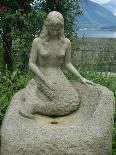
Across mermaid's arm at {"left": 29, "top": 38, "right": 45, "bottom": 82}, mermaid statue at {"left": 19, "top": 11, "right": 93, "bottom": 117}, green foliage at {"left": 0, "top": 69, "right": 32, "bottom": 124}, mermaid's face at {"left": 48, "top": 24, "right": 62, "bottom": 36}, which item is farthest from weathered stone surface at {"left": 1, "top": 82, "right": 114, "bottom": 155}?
green foliage at {"left": 0, "top": 69, "right": 32, "bottom": 124}

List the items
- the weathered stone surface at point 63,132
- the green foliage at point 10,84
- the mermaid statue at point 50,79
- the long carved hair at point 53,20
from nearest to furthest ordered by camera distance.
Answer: the weathered stone surface at point 63,132
the long carved hair at point 53,20
the mermaid statue at point 50,79
the green foliage at point 10,84

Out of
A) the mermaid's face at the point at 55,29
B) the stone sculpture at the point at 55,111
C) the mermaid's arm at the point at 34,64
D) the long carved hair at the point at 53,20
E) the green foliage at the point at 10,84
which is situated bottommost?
the green foliage at the point at 10,84

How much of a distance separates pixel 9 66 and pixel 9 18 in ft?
3.40

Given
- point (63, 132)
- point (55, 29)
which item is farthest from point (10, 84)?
point (63, 132)

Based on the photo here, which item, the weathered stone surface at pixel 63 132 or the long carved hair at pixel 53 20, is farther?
the long carved hair at pixel 53 20

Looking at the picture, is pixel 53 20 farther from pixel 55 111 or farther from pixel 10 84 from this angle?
pixel 10 84

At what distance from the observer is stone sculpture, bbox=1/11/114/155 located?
4895 mm

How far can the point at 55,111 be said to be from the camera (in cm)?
547

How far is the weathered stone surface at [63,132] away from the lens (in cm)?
486

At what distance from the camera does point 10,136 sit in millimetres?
5023

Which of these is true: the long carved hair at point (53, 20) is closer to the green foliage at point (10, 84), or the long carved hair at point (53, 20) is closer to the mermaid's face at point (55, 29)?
the mermaid's face at point (55, 29)

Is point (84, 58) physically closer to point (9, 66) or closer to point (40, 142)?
point (9, 66)

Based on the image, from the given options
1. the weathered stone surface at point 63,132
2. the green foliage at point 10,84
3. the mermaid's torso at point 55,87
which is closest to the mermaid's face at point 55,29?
the mermaid's torso at point 55,87

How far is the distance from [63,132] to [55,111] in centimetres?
58
